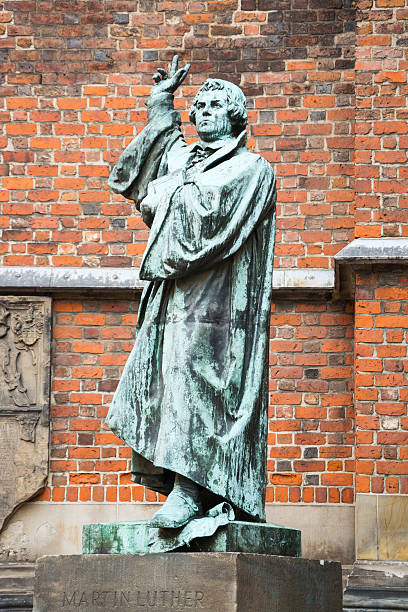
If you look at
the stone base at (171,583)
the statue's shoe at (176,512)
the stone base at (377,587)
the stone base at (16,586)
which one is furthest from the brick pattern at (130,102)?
the stone base at (171,583)

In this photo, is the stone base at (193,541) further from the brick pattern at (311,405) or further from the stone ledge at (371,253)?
the brick pattern at (311,405)

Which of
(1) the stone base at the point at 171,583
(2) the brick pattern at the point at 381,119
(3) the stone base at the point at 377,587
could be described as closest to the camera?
(1) the stone base at the point at 171,583

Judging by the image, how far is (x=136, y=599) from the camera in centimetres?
457

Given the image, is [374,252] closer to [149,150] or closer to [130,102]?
[130,102]

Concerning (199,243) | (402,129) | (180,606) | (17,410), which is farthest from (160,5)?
(180,606)

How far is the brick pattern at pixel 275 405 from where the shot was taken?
9.25 meters

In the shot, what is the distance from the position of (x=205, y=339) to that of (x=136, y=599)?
102 cm

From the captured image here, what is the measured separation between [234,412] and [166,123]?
4.28ft

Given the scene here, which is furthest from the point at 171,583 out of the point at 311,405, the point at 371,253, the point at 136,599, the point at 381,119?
the point at 381,119

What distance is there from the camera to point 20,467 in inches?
363

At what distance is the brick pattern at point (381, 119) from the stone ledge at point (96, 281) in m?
0.52

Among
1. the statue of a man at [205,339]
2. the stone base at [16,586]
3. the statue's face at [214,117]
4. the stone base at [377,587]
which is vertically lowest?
the stone base at [16,586]

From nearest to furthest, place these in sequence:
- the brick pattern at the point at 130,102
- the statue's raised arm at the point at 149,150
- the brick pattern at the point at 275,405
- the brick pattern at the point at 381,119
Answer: the statue's raised arm at the point at 149,150
the brick pattern at the point at 381,119
the brick pattern at the point at 275,405
the brick pattern at the point at 130,102

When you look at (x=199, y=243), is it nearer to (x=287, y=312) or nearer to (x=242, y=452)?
(x=242, y=452)
